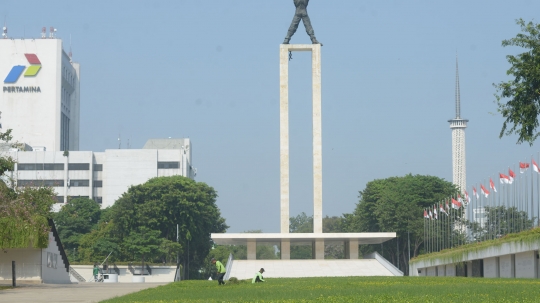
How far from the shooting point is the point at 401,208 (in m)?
77.4

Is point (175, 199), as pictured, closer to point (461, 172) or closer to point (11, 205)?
point (11, 205)

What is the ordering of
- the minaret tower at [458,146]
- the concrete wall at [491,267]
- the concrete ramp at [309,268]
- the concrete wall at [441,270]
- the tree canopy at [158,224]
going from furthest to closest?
the minaret tower at [458,146] → the tree canopy at [158,224] → the concrete wall at [441,270] → the concrete ramp at [309,268] → the concrete wall at [491,267]

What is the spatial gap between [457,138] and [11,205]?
481 feet

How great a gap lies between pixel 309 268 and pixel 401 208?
23.1 meters

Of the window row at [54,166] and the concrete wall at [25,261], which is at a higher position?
the window row at [54,166]

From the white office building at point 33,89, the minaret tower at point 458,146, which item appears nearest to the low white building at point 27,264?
the white office building at point 33,89

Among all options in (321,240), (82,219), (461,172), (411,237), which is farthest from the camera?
(461,172)

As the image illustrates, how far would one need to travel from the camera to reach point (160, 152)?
118 m

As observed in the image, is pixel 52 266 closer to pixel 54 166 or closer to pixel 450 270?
pixel 450 270

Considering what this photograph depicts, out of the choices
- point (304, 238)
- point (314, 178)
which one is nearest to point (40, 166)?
point (314, 178)

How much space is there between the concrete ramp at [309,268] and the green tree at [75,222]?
37640mm

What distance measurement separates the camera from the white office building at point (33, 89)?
414ft

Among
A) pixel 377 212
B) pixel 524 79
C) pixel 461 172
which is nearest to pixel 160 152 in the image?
pixel 377 212

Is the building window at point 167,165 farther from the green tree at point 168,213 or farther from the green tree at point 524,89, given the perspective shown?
the green tree at point 524,89
